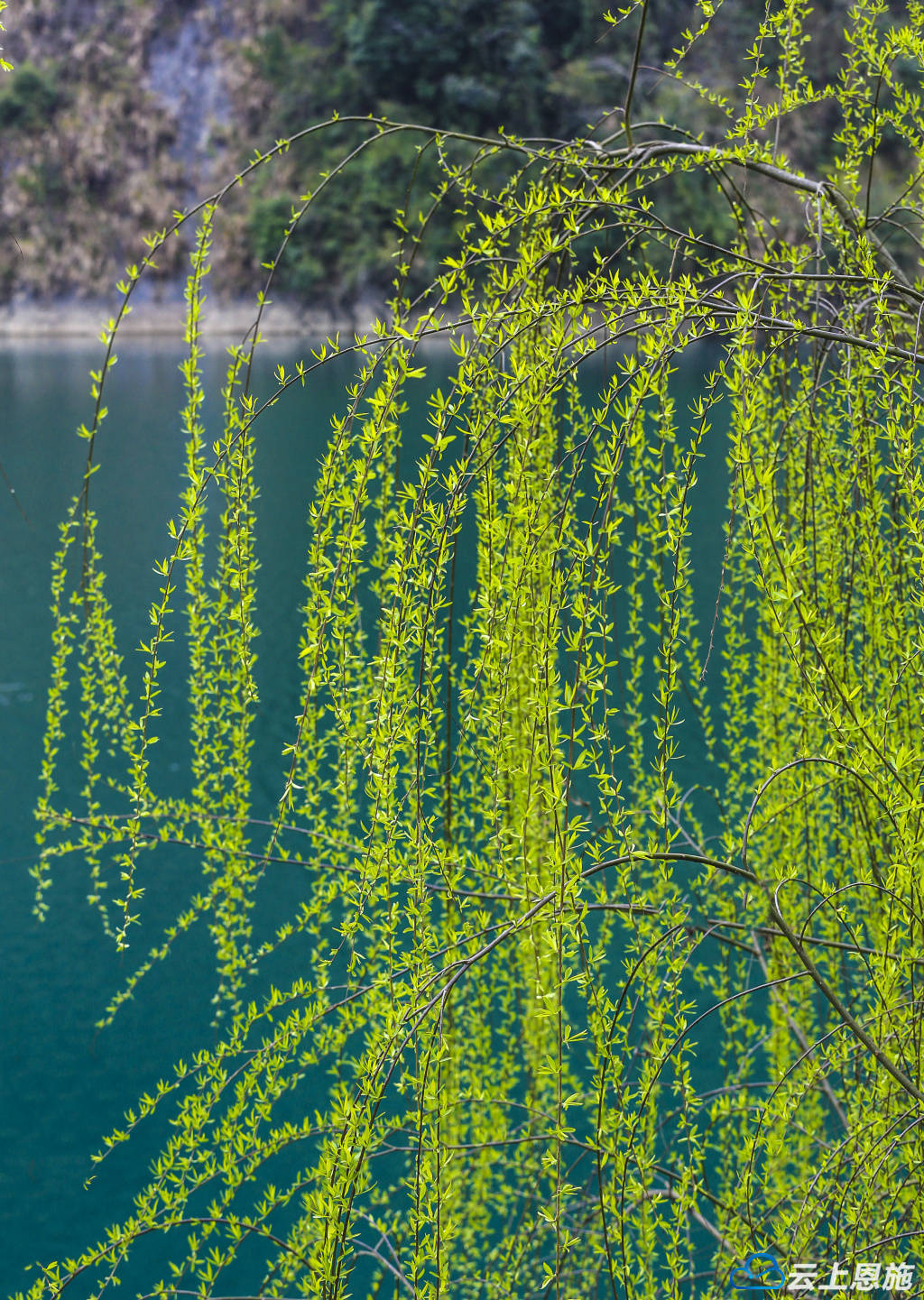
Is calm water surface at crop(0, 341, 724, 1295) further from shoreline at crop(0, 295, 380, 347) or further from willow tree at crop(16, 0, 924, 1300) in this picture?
shoreline at crop(0, 295, 380, 347)

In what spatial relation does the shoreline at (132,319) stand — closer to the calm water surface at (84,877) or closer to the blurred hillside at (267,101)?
the blurred hillside at (267,101)

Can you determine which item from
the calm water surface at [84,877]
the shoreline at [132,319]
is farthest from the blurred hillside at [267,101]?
the calm water surface at [84,877]

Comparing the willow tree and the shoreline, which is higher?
the shoreline

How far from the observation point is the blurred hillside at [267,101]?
33500 millimetres

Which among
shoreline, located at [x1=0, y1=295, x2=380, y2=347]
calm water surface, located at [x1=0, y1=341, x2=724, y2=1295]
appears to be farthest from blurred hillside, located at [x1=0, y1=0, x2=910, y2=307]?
calm water surface, located at [x1=0, y1=341, x2=724, y2=1295]

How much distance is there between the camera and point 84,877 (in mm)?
7512

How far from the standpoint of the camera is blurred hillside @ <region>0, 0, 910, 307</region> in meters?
33.5

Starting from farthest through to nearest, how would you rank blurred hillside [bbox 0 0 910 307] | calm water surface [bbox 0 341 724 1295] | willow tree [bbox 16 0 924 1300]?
blurred hillside [bbox 0 0 910 307] → calm water surface [bbox 0 341 724 1295] → willow tree [bbox 16 0 924 1300]

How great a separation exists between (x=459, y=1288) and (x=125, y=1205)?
72.2 inches

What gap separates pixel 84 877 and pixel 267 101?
4034 cm

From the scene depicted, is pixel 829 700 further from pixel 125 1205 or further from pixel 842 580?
pixel 125 1205

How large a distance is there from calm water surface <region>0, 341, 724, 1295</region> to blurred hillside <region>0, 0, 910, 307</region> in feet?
49.2

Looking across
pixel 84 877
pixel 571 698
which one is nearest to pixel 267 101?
pixel 84 877

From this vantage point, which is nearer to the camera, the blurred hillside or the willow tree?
the willow tree
